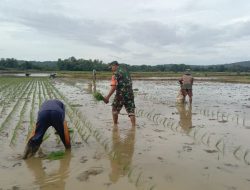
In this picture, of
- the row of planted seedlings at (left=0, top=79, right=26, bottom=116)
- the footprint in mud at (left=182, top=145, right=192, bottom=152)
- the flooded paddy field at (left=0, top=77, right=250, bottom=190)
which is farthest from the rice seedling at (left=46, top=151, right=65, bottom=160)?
the row of planted seedlings at (left=0, top=79, right=26, bottom=116)

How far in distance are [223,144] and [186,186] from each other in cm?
236

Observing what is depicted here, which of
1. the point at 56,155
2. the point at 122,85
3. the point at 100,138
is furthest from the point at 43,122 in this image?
the point at 122,85

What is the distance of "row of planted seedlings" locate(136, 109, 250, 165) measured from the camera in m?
5.54

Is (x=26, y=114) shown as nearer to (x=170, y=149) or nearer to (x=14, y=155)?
(x=14, y=155)

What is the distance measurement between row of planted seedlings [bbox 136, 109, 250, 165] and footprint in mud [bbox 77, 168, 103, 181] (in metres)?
2.08

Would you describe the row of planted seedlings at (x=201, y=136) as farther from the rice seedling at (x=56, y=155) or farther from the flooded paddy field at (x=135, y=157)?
the rice seedling at (x=56, y=155)

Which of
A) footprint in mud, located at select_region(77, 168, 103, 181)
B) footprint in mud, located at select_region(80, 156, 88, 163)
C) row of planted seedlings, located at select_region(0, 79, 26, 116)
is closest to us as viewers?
footprint in mud, located at select_region(77, 168, 103, 181)

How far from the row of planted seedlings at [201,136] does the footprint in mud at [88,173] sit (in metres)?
2.08

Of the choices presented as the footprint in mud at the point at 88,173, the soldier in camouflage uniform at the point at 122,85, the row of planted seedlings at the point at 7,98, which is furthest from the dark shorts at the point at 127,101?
the row of planted seedlings at the point at 7,98

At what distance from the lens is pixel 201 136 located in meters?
6.97

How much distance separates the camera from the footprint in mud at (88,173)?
446 cm

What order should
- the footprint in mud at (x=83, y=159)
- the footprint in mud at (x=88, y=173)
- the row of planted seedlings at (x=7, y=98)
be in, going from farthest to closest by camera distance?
the row of planted seedlings at (x=7, y=98), the footprint in mud at (x=83, y=159), the footprint in mud at (x=88, y=173)

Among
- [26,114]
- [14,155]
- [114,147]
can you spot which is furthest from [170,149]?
[26,114]

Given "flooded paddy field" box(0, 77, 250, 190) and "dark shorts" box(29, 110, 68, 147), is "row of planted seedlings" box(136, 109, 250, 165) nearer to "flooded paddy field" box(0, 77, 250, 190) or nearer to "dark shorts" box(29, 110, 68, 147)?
"flooded paddy field" box(0, 77, 250, 190)
